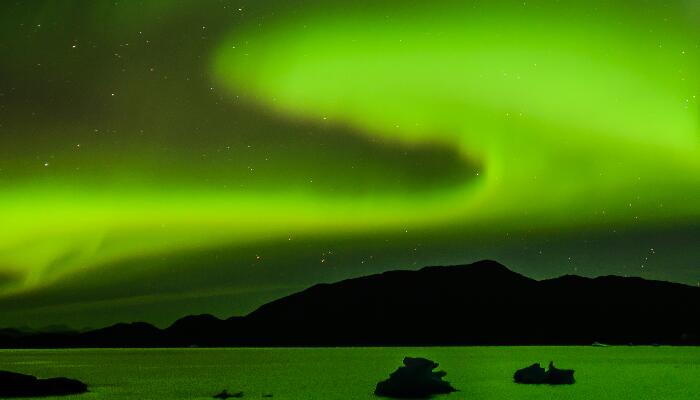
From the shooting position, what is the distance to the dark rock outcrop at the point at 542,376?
100 m

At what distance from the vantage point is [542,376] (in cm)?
11056

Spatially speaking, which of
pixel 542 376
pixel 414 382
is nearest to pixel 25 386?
pixel 414 382

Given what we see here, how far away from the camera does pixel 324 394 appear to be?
310 feet

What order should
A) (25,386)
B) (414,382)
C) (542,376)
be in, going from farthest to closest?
(542,376) < (414,382) < (25,386)

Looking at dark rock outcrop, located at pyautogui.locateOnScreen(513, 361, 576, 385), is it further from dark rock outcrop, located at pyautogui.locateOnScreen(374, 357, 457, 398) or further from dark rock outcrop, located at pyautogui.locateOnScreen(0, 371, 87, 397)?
dark rock outcrop, located at pyautogui.locateOnScreen(0, 371, 87, 397)

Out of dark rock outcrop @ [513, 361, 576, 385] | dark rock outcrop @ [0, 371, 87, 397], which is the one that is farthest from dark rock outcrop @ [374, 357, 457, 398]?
dark rock outcrop @ [0, 371, 87, 397]

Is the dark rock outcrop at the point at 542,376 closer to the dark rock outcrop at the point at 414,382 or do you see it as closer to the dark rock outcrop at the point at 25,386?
the dark rock outcrop at the point at 414,382

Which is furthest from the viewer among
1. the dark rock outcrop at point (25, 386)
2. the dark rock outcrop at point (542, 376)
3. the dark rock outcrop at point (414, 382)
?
the dark rock outcrop at point (542, 376)

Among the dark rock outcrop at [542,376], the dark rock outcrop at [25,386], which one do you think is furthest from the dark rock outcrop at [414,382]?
the dark rock outcrop at [25,386]

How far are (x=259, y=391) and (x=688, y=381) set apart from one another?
56.6 metres

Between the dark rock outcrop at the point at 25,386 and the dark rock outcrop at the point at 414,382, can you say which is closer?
the dark rock outcrop at the point at 25,386

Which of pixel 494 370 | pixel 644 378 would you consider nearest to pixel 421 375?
pixel 644 378

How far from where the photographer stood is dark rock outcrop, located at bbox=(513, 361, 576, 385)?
100 metres

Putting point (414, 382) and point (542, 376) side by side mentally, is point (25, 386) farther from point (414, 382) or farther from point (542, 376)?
point (542, 376)
